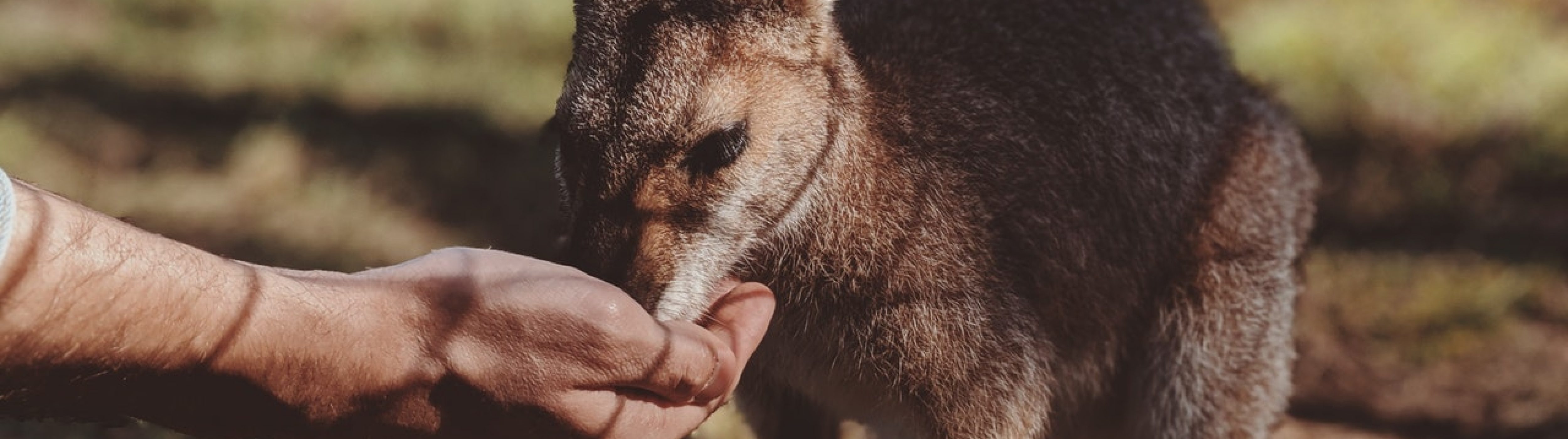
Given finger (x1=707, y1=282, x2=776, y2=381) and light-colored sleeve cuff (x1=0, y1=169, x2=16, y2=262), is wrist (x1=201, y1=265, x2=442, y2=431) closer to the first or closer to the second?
light-colored sleeve cuff (x1=0, y1=169, x2=16, y2=262)

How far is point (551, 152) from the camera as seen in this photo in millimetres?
5629

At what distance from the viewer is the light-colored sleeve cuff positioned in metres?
1.87

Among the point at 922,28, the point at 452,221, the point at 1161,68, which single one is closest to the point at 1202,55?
the point at 1161,68

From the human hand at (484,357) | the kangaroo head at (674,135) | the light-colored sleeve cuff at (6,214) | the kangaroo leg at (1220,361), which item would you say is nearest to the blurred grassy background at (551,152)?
the kangaroo leg at (1220,361)

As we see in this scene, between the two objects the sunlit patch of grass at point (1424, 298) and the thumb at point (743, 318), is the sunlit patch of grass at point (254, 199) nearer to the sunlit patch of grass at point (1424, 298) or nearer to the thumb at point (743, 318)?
the thumb at point (743, 318)

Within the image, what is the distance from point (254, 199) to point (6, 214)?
406cm

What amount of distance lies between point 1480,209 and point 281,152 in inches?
191

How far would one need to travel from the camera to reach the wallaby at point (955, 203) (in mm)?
2527

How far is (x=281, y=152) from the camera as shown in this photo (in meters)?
6.05

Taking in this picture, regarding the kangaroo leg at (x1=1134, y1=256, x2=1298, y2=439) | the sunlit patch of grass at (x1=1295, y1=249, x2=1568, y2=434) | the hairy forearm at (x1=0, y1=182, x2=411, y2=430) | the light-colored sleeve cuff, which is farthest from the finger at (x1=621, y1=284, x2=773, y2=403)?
the sunlit patch of grass at (x1=1295, y1=249, x2=1568, y2=434)

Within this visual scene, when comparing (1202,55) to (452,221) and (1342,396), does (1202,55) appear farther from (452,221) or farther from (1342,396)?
(452,221)

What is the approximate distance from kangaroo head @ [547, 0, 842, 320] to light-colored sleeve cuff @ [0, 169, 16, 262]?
36.1 inches

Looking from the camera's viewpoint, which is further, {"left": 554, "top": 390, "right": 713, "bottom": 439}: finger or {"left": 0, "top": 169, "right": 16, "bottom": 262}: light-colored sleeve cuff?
{"left": 554, "top": 390, "right": 713, "bottom": 439}: finger

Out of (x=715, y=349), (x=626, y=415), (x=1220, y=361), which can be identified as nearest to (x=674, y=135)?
(x=715, y=349)
